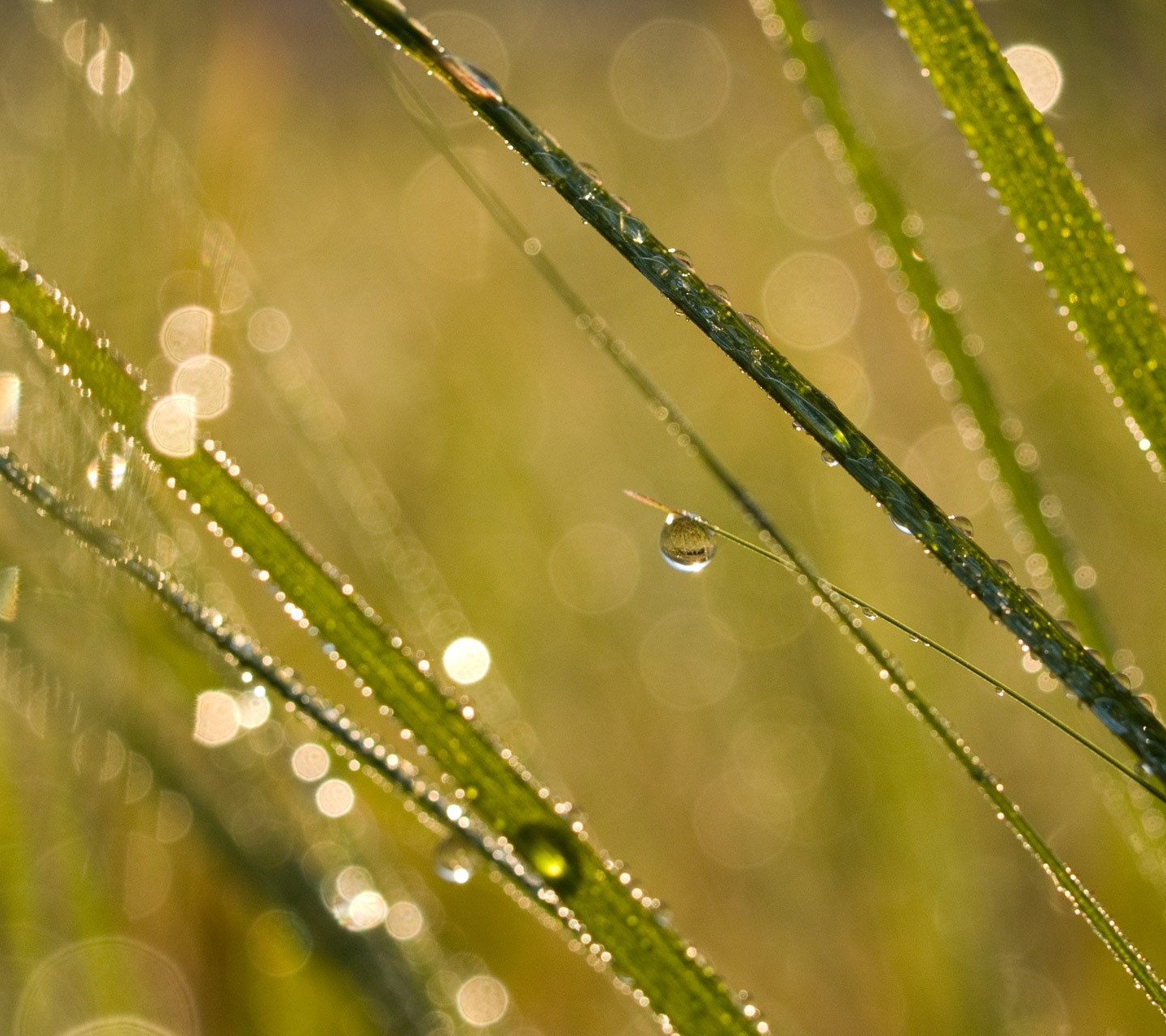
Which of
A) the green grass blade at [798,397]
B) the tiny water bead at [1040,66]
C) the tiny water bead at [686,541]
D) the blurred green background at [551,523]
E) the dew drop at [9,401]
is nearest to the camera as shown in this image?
the green grass blade at [798,397]

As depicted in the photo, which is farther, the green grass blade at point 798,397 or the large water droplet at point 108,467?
A: the large water droplet at point 108,467

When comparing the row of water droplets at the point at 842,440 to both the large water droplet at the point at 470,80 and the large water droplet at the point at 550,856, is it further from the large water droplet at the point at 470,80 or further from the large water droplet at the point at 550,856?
the large water droplet at the point at 550,856

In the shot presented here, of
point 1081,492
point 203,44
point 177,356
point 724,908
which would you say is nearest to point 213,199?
point 203,44

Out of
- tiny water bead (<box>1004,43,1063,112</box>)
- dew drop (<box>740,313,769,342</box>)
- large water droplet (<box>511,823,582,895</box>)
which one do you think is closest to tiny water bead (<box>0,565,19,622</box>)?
large water droplet (<box>511,823,582,895</box>)

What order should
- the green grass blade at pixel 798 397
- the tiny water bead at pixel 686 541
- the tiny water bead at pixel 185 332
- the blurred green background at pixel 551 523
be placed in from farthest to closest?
the tiny water bead at pixel 185 332 < the blurred green background at pixel 551 523 < the tiny water bead at pixel 686 541 < the green grass blade at pixel 798 397

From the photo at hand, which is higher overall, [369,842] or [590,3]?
[590,3]

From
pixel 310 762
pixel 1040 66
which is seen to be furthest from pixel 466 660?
pixel 1040 66

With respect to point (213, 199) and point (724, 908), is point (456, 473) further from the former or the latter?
point (724, 908)

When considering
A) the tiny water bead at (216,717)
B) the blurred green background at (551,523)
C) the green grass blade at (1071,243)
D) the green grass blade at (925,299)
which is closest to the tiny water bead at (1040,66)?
the blurred green background at (551,523)
